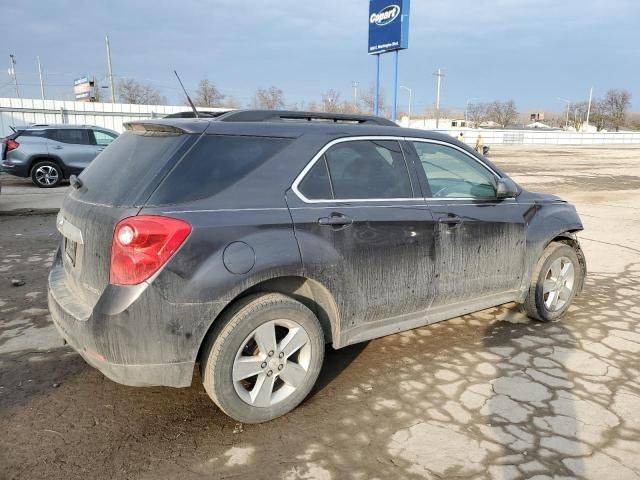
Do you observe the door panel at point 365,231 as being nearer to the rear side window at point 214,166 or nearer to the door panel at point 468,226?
the door panel at point 468,226

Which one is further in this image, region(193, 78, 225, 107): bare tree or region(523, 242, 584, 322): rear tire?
region(193, 78, 225, 107): bare tree

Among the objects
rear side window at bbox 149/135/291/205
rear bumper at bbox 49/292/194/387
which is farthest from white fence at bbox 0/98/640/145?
rear bumper at bbox 49/292/194/387

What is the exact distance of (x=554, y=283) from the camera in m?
4.57

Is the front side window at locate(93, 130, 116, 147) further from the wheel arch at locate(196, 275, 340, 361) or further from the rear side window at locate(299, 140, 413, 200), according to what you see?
the wheel arch at locate(196, 275, 340, 361)

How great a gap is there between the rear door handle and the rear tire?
1184 millimetres

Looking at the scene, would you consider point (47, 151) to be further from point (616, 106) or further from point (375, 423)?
point (616, 106)

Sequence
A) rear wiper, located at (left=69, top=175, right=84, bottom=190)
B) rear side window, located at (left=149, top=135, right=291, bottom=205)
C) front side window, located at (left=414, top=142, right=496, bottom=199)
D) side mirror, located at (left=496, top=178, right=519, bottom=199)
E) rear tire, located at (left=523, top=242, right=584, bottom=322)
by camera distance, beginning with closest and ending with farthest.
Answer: rear side window, located at (left=149, top=135, right=291, bottom=205) < rear wiper, located at (left=69, top=175, right=84, bottom=190) < front side window, located at (left=414, top=142, right=496, bottom=199) < side mirror, located at (left=496, top=178, right=519, bottom=199) < rear tire, located at (left=523, top=242, right=584, bottom=322)

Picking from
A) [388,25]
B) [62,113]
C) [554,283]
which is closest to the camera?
[554,283]

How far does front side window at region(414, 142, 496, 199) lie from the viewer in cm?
378

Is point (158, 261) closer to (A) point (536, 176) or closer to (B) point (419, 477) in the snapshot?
(B) point (419, 477)

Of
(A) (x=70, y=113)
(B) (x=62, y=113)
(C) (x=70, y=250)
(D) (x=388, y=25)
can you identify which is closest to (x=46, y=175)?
(C) (x=70, y=250)

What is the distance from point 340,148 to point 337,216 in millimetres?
499

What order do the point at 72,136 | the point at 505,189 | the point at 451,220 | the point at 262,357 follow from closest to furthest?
the point at 262,357 → the point at 451,220 → the point at 505,189 → the point at 72,136

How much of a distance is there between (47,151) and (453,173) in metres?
12.6
